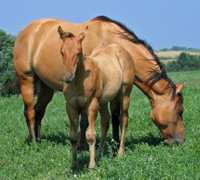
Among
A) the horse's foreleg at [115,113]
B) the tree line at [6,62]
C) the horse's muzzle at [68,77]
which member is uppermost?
the horse's muzzle at [68,77]

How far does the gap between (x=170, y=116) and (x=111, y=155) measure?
1911 mm

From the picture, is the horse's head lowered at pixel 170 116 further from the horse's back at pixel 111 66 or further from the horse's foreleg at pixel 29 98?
the horse's foreleg at pixel 29 98

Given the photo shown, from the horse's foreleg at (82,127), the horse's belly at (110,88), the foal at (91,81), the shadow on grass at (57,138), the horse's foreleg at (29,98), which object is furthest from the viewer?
the horse's foreleg at (29,98)

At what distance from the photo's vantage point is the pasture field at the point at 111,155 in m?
4.40

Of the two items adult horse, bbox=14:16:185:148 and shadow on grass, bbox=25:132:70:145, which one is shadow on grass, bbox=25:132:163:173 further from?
adult horse, bbox=14:16:185:148

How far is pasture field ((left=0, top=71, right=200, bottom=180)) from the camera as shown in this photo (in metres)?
4.40

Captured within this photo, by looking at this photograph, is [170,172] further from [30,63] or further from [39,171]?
[30,63]

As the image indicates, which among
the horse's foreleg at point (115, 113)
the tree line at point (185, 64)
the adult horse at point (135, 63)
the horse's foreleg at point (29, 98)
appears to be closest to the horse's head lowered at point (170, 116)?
the adult horse at point (135, 63)

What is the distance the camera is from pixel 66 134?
7742 millimetres

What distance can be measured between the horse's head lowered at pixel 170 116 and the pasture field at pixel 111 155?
22 centimetres

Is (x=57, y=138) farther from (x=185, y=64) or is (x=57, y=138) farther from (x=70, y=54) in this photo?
(x=185, y=64)

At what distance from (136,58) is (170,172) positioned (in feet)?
8.62

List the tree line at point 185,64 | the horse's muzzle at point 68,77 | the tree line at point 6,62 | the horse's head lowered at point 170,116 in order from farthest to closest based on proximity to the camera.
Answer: the tree line at point 185,64 → the tree line at point 6,62 → the horse's head lowered at point 170,116 → the horse's muzzle at point 68,77

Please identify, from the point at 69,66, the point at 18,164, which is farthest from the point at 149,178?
the point at 18,164
